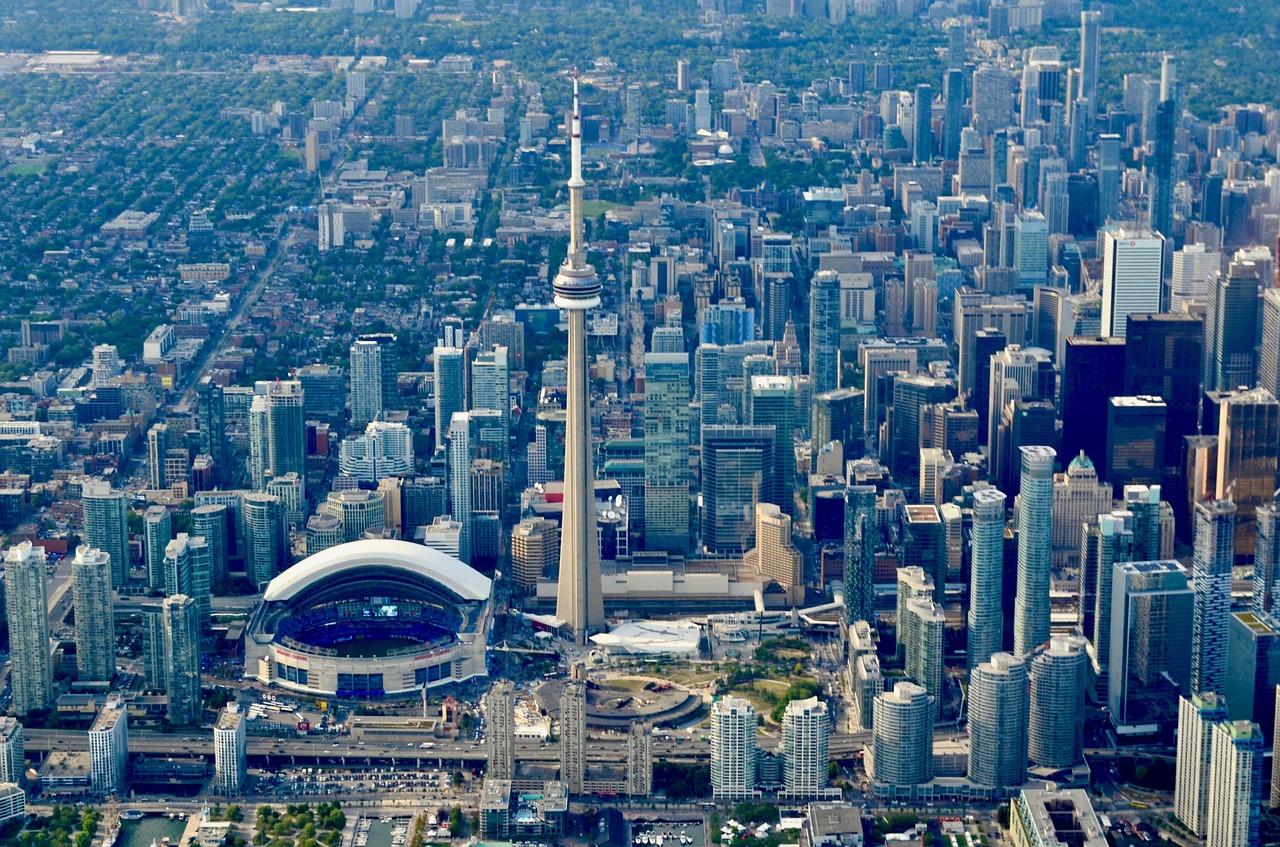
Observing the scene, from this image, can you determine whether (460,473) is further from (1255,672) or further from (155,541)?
(1255,672)

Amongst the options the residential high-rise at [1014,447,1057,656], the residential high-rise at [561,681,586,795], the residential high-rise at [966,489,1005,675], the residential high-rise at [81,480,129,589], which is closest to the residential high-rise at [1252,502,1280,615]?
the residential high-rise at [1014,447,1057,656]

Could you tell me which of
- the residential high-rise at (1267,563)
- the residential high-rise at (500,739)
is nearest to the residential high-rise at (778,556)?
the residential high-rise at (1267,563)

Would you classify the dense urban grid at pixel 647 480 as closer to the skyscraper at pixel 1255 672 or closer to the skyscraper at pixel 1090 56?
the skyscraper at pixel 1255 672

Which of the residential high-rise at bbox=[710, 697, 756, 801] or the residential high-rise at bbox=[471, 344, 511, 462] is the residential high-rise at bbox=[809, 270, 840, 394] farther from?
the residential high-rise at bbox=[710, 697, 756, 801]

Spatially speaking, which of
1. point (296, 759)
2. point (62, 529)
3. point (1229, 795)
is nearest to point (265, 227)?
point (62, 529)

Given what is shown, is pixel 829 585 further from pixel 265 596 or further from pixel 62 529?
pixel 62 529

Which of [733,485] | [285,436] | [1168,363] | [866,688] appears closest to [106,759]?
[866,688]
